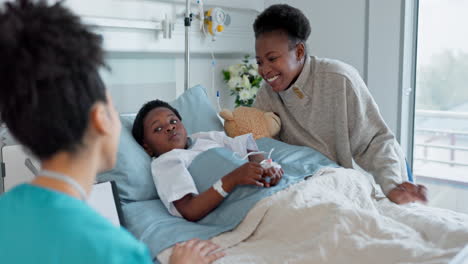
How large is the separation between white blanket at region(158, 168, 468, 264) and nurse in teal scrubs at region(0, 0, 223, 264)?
76 cm

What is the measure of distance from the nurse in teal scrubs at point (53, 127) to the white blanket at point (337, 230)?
0.76m

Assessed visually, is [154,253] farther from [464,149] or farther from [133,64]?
[464,149]

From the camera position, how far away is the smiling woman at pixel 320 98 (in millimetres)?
2221

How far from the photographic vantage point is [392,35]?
326 cm

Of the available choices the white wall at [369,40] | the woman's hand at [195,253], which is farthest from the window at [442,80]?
the woman's hand at [195,253]

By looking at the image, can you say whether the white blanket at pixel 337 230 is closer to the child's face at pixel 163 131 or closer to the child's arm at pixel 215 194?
the child's arm at pixel 215 194

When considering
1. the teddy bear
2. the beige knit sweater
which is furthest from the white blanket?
the teddy bear

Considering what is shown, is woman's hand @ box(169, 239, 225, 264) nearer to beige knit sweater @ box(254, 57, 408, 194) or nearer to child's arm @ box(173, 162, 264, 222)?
child's arm @ box(173, 162, 264, 222)

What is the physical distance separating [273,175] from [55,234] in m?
1.12

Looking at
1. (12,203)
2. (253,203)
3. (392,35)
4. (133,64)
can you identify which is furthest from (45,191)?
(392,35)

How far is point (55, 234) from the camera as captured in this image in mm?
771

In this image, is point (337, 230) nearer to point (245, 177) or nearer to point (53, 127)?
point (245, 177)

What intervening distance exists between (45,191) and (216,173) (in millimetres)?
1121

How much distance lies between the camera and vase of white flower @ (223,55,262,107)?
10.3ft
